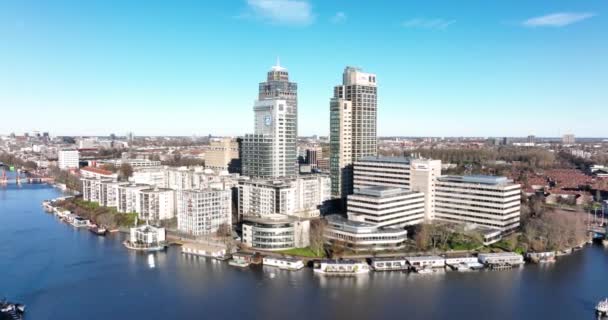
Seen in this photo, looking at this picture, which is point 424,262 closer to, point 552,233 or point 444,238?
point 444,238

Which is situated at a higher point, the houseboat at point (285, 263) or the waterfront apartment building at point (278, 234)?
the waterfront apartment building at point (278, 234)

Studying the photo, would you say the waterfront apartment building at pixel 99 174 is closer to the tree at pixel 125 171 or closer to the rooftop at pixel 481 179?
the tree at pixel 125 171

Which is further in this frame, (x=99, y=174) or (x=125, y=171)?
(x=125, y=171)

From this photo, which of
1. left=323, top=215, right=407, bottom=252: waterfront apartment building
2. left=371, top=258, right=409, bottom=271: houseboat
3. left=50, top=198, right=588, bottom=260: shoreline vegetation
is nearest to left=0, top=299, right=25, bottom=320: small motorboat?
left=50, top=198, right=588, bottom=260: shoreline vegetation

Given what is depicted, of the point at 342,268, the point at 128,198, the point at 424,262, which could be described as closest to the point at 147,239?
the point at 128,198

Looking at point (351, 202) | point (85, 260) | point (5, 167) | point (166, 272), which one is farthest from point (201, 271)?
point (5, 167)

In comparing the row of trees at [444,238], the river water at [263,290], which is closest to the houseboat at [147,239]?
the river water at [263,290]
